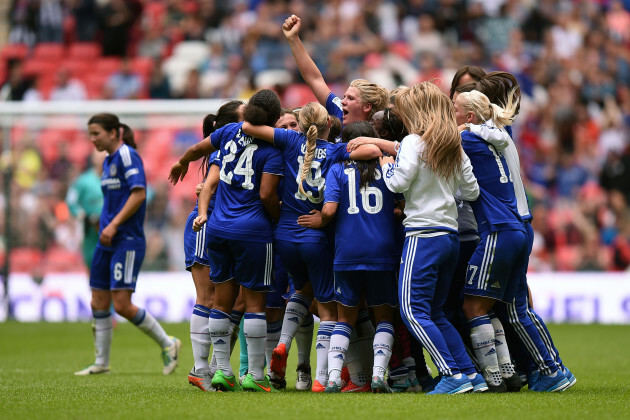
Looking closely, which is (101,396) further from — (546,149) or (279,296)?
(546,149)

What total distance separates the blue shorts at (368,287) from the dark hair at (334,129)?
1.19m

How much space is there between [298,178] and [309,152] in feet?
0.77

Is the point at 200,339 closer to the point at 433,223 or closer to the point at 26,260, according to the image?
the point at 433,223

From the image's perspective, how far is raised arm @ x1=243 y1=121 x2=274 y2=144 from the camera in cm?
700

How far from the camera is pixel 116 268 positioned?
921 centimetres

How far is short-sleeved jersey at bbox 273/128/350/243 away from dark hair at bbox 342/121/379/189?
0.13 metres

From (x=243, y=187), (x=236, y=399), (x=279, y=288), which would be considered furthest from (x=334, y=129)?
(x=236, y=399)

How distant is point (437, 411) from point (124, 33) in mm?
17429

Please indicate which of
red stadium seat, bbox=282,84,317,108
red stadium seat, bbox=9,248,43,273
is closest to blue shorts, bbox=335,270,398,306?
red stadium seat, bbox=9,248,43,273

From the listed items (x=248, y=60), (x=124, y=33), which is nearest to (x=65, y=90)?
(x=124, y=33)

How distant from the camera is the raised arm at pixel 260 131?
6996mm

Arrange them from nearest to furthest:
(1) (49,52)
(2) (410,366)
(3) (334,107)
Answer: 1. (2) (410,366)
2. (3) (334,107)
3. (1) (49,52)

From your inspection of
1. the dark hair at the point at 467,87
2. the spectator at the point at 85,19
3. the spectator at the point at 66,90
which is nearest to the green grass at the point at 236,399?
the dark hair at the point at 467,87

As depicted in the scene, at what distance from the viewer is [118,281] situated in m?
9.21
